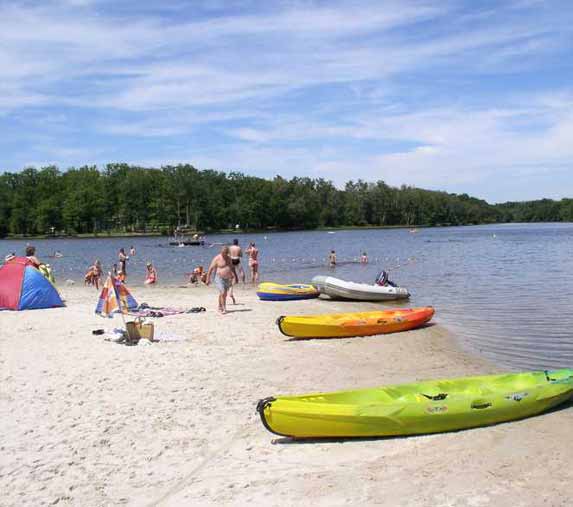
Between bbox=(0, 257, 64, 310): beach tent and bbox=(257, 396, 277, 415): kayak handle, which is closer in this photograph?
bbox=(257, 396, 277, 415): kayak handle

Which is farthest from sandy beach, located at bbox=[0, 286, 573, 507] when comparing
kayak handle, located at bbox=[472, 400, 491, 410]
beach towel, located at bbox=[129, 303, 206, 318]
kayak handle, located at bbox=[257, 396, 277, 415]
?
beach towel, located at bbox=[129, 303, 206, 318]

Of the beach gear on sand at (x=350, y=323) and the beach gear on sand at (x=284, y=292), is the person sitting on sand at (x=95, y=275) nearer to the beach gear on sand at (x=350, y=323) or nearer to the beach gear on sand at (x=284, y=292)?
the beach gear on sand at (x=284, y=292)

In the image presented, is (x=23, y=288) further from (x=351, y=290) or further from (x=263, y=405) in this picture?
(x=263, y=405)

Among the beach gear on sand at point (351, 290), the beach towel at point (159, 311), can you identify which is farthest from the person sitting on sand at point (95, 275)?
the beach gear on sand at point (351, 290)

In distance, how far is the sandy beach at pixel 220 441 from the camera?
5785 millimetres

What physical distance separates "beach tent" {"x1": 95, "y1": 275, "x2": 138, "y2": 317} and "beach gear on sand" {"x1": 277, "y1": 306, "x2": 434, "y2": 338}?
4.37 meters

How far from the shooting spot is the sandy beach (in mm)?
5785

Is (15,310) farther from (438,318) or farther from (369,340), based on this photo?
(438,318)

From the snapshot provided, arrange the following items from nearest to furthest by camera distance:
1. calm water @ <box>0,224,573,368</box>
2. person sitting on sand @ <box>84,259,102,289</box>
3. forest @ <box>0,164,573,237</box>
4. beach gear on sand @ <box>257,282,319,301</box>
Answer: calm water @ <box>0,224,573,368</box> → beach gear on sand @ <box>257,282,319,301</box> → person sitting on sand @ <box>84,259,102,289</box> → forest @ <box>0,164,573,237</box>

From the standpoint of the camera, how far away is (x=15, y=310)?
16.4 m

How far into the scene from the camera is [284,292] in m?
19.5

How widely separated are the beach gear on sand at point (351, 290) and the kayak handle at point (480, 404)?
11984mm

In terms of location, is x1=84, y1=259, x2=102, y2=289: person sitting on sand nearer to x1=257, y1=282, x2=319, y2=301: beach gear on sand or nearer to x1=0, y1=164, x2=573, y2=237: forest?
x1=257, y1=282, x2=319, y2=301: beach gear on sand

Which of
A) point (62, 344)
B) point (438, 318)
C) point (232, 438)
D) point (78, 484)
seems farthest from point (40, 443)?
point (438, 318)
